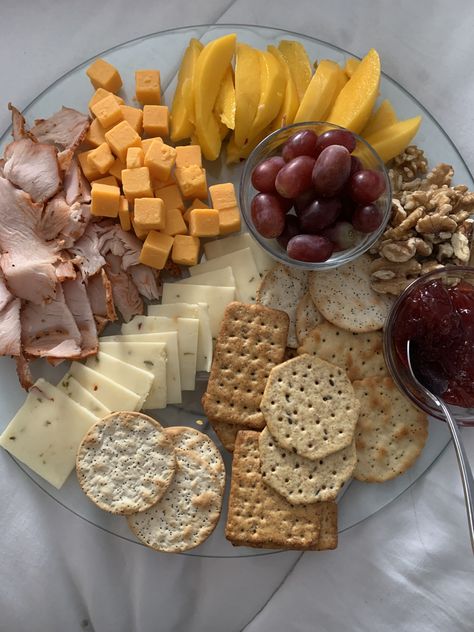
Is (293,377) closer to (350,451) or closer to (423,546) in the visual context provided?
(350,451)

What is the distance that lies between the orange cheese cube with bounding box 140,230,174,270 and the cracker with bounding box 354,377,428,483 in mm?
521

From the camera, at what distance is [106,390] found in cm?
147

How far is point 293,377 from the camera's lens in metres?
1.46

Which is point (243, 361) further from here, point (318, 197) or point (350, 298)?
point (318, 197)

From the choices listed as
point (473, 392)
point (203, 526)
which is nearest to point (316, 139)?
point (473, 392)

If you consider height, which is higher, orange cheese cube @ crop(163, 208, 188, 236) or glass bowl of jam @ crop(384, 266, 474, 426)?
orange cheese cube @ crop(163, 208, 188, 236)

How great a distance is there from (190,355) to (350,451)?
41 cm

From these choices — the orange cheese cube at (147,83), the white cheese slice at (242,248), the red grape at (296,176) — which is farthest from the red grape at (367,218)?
the orange cheese cube at (147,83)

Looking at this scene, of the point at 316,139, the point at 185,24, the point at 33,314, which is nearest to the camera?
the point at 316,139

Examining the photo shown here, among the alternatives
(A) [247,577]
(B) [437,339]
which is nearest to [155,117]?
(B) [437,339]

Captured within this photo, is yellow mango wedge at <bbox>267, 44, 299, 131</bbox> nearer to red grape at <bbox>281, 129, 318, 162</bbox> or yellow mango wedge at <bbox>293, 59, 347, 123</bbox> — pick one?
yellow mango wedge at <bbox>293, 59, 347, 123</bbox>

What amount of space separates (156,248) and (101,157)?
9.3 inches

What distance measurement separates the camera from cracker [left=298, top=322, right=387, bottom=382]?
1495 millimetres

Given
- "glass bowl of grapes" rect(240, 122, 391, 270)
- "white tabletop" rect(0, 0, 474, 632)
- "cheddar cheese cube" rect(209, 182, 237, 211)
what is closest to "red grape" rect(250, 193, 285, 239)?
"glass bowl of grapes" rect(240, 122, 391, 270)
